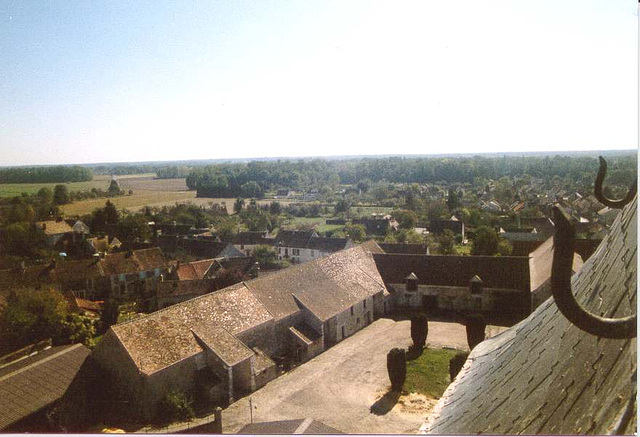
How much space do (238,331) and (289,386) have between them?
2340 millimetres

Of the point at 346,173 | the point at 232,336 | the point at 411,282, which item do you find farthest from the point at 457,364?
the point at 346,173

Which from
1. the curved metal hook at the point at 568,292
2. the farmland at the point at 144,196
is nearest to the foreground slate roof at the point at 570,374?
the curved metal hook at the point at 568,292

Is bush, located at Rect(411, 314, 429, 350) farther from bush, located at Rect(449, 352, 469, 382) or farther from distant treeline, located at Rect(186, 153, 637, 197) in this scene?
distant treeline, located at Rect(186, 153, 637, 197)

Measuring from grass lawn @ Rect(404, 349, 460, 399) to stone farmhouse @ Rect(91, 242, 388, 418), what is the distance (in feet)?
11.2

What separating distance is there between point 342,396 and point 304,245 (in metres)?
22.0

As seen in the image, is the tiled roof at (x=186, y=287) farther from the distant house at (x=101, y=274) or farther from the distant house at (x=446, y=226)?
the distant house at (x=446, y=226)

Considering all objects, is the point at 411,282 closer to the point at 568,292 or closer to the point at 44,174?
the point at 568,292

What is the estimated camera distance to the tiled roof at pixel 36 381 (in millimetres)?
10603

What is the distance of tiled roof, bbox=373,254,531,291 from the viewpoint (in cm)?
2070

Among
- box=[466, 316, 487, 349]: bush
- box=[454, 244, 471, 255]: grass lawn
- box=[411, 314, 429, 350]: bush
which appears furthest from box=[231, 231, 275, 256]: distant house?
box=[466, 316, 487, 349]: bush

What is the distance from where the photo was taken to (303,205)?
5981cm

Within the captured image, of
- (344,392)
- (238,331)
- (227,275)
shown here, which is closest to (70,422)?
(238,331)

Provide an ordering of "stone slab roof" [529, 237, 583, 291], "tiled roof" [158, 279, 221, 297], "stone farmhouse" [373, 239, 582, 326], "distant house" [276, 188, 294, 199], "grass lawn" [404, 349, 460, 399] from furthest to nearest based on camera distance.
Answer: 1. "distant house" [276, 188, 294, 199]
2. "tiled roof" [158, 279, 221, 297]
3. "stone farmhouse" [373, 239, 582, 326]
4. "stone slab roof" [529, 237, 583, 291]
5. "grass lawn" [404, 349, 460, 399]

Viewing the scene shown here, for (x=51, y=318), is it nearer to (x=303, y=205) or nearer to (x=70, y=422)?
(x=70, y=422)
